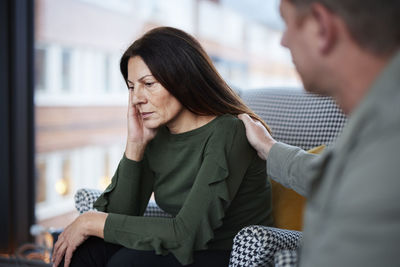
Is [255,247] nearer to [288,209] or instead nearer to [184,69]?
[288,209]

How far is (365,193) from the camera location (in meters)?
0.54

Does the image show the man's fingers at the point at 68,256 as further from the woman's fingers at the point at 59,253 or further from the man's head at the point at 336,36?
the man's head at the point at 336,36

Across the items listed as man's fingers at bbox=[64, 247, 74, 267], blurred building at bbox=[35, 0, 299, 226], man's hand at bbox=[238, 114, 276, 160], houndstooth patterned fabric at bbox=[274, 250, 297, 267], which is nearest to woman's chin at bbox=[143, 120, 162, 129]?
man's hand at bbox=[238, 114, 276, 160]

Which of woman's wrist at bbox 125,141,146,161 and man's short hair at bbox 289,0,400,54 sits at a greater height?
man's short hair at bbox 289,0,400,54

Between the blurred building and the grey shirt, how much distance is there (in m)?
2.08

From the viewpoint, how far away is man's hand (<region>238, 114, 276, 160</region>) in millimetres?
1371

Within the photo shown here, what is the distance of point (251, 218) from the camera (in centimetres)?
149

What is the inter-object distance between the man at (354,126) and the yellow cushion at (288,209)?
0.87m

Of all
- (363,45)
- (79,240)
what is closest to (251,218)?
(79,240)

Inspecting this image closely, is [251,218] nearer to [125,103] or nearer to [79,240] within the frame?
[79,240]

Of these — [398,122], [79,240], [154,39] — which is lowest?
[79,240]

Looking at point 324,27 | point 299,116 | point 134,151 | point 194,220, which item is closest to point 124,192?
point 134,151

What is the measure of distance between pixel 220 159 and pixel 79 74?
1.77m

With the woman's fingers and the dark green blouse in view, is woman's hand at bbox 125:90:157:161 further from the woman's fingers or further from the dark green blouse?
the woman's fingers
